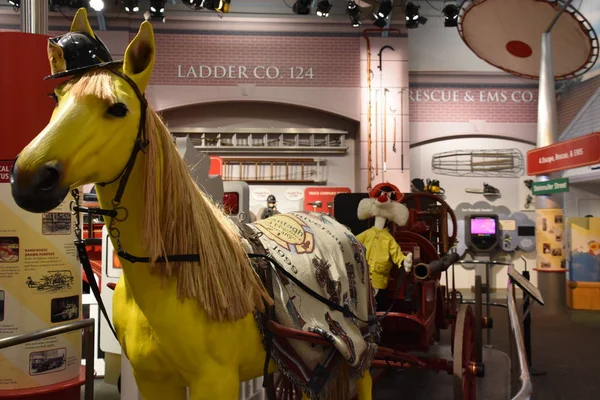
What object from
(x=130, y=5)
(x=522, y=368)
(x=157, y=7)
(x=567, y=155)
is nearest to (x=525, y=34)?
(x=567, y=155)

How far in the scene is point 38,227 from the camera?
287 cm

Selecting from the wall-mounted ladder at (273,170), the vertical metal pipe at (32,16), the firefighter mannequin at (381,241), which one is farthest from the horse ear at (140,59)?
the wall-mounted ladder at (273,170)

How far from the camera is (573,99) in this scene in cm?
1072

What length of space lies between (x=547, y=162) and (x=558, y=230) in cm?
191

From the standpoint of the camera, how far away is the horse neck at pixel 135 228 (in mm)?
1515

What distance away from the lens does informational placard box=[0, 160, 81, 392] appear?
110 inches

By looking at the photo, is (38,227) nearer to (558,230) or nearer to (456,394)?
(456,394)

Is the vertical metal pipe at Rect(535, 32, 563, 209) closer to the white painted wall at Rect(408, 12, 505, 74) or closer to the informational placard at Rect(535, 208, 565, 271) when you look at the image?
the informational placard at Rect(535, 208, 565, 271)

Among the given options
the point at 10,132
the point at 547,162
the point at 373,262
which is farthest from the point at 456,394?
the point at 547,162

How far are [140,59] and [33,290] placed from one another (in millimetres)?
1911

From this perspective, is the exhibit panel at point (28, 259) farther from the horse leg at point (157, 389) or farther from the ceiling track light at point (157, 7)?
the ceiling track light at point (157, 7)

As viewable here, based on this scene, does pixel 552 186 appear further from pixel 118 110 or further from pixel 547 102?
pixel 118 110

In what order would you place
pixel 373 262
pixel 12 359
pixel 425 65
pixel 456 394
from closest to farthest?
pixel 12 359, pixel 456 394, pixel 373 262, pixel 425 65

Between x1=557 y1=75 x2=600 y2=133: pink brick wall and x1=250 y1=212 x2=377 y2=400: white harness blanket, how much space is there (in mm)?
9534
